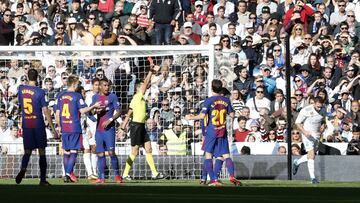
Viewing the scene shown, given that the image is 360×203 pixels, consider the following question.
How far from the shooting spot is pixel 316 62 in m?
30.9

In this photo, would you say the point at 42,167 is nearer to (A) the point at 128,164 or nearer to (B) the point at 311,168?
(A) the point at 128,164

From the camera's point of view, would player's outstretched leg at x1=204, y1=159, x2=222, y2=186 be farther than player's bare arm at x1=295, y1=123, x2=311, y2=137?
No

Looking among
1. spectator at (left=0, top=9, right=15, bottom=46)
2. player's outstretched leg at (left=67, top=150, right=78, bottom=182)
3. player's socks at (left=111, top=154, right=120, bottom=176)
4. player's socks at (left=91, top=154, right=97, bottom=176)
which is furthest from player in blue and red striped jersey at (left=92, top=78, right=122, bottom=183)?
spectator at (left=0, top=9, right=15, bottom=46)

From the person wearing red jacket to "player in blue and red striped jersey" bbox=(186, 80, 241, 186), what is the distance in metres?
9.22

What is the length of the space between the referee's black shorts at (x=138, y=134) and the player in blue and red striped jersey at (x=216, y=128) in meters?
2.85

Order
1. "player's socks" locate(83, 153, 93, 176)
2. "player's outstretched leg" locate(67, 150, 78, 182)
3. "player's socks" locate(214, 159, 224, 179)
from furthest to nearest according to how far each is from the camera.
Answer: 1. "player's socks" locate(83, 153, 93, 176)
2. "player's outstretched leg" locate(67, 150, 78, 182)
3. "player's socks" locate(214, 159, 224, 179)

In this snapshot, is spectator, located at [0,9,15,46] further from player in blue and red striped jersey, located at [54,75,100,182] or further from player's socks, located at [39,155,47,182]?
player's socks, located at [39,155,47,182]

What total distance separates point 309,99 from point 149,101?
3.31 meters

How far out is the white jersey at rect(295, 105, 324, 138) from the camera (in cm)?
2594

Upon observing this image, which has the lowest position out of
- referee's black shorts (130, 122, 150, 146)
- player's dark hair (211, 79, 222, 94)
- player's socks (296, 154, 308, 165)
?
player's socks (296, 154, 308, 165)

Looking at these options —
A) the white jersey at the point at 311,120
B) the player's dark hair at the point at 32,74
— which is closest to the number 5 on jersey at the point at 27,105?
the player's dark hair at the point at 32,74
